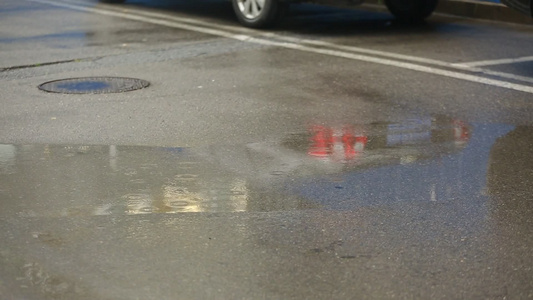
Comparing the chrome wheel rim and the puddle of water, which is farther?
the chrome wheel rim

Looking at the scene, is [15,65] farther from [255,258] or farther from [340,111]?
[255,258]

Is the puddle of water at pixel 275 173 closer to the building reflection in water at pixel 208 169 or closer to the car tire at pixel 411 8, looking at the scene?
the building reflection in water at pixel 208 169

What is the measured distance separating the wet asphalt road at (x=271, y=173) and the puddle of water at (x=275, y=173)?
19mm

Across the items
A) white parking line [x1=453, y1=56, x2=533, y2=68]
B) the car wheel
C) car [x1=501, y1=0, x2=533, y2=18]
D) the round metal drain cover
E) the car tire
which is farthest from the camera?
the car tire

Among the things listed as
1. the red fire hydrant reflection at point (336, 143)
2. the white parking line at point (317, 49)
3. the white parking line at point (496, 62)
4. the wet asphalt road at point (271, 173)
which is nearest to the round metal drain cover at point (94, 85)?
the wet asphalt road at point (271, 173)

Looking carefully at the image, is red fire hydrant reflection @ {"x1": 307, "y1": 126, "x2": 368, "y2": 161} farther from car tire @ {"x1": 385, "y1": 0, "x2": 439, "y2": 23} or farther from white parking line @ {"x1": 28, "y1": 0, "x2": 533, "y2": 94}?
car tire @ {"x1": 385, "y1": 0, "x2": 439, "y2": 23}

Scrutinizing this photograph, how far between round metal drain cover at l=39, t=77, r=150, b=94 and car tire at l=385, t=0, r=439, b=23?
552 centimetres

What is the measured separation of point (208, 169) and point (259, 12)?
24.1 feet

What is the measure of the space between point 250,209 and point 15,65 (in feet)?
19.0

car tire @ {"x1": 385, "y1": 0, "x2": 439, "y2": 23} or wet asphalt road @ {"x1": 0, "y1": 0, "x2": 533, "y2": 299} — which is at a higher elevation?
wet asphalt road @ {"x1": 0, "y1": 0, "x2": 533, "y2": 299}

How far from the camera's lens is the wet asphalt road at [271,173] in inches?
187

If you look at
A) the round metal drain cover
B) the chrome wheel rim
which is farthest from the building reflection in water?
the chrome wheel rim

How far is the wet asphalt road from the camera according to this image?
4.74 m

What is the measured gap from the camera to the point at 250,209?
18.8ft
